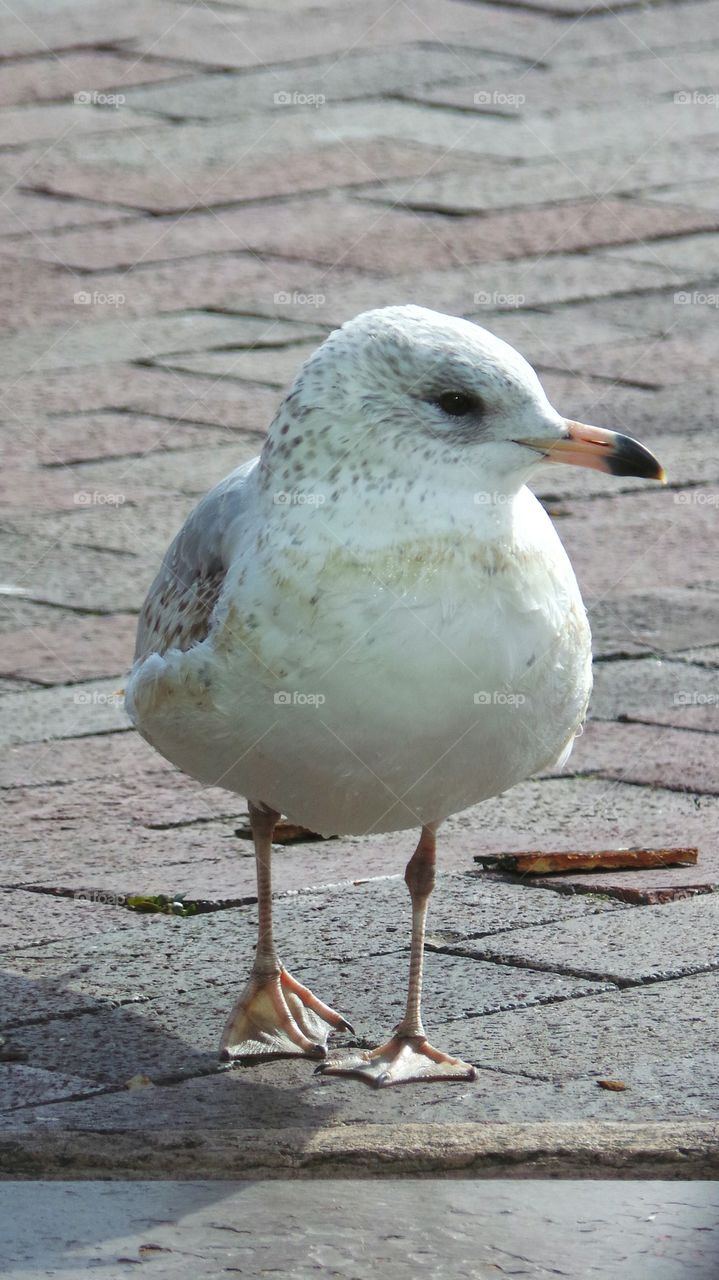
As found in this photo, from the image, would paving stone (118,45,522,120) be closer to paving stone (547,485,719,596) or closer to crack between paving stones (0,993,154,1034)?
paving stone (547,485,719,596)

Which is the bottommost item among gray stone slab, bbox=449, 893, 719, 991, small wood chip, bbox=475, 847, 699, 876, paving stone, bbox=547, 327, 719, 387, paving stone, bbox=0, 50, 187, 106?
gray stone slab, bbox=449, 893, 719, 991

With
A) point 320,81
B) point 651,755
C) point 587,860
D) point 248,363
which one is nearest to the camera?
point 587,860

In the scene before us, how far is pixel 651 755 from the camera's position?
14.5ft

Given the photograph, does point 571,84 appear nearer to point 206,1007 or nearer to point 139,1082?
point 206,1007

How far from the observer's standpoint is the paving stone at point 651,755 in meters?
4.30

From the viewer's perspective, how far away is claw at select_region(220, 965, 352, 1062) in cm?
307

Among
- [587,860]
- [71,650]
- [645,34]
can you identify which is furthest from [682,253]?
[587,860]

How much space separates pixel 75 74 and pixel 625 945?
7.92 meters

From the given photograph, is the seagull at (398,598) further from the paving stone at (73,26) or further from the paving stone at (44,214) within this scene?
the paving stone at (73,26)

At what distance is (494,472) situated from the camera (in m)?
2.88

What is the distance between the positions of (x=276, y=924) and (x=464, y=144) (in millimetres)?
6450

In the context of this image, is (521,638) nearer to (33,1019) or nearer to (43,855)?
(33,1019)

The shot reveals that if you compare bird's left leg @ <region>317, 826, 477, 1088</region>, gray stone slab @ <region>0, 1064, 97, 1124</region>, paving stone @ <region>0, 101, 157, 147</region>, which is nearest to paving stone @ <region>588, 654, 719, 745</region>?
bird's left leg @ <region>317, 826, 477, 1088</region>

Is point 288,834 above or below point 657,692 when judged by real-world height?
below
